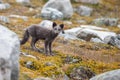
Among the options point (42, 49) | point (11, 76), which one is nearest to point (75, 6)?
point (42, 49)

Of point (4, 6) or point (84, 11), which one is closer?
point (4, 6)

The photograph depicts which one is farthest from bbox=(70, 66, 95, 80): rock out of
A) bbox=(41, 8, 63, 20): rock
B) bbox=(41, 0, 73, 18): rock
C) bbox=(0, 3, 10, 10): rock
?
bbox=(41, 0, 73, 18): rock

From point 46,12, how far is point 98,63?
27.5 meters

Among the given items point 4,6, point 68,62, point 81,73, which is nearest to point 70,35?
point 68,62

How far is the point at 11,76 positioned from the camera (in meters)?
14.9

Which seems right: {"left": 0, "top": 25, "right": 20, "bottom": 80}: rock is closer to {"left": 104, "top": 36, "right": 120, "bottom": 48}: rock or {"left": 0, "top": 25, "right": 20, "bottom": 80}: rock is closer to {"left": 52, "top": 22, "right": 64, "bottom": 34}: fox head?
{"left": 52, "top": 22, "right": 64, "bottom": 34}: fox head

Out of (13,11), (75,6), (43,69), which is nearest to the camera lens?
(43,69)

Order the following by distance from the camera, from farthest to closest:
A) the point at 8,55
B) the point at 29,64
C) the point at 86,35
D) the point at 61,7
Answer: the point at 61,7, the point at 86,35, the point at 29,64, the point at 8,55

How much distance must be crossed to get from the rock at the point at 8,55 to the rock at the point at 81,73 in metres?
8.16

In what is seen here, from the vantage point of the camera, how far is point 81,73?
2330 centimetres

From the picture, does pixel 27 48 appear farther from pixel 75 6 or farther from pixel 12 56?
pixel 75 6

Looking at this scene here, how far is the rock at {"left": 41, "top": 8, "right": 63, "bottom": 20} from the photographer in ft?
177

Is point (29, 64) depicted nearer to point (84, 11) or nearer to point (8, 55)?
point (8, 55)

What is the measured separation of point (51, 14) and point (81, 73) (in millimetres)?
31193
